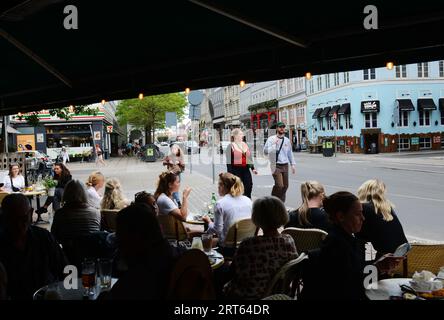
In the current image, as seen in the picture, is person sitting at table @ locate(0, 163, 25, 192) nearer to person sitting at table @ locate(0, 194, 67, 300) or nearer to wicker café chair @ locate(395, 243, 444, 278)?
person sitting at table @ locate(0, 194, 67, 300)

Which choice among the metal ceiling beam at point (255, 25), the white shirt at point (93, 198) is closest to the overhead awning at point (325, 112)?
the white shirt at point (93, 198)

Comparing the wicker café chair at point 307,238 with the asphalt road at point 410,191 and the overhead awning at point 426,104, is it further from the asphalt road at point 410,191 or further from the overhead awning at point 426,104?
the overhead awning at point 426,104

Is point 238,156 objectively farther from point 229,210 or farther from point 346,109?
point 346,109

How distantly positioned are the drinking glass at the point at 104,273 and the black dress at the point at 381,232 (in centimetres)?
272

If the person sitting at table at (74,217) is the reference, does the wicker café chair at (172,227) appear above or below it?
below

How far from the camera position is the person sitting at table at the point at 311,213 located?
16.7 feet

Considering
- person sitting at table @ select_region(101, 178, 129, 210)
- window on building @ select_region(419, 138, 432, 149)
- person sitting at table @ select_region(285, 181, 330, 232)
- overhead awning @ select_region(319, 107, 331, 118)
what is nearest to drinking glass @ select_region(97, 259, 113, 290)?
person sitting at table @ select_region(285, 181, 330, 232)

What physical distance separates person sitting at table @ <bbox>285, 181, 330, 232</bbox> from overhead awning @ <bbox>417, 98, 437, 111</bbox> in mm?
36701

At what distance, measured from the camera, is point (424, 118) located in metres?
39.0

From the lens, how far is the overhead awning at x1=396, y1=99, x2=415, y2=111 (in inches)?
1487

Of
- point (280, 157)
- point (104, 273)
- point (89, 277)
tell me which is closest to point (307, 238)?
point (104, 273)

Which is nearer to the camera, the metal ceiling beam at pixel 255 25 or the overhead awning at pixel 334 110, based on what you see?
the metal ceiling beam at pixel 255 25

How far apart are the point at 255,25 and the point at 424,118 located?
3792 cm
